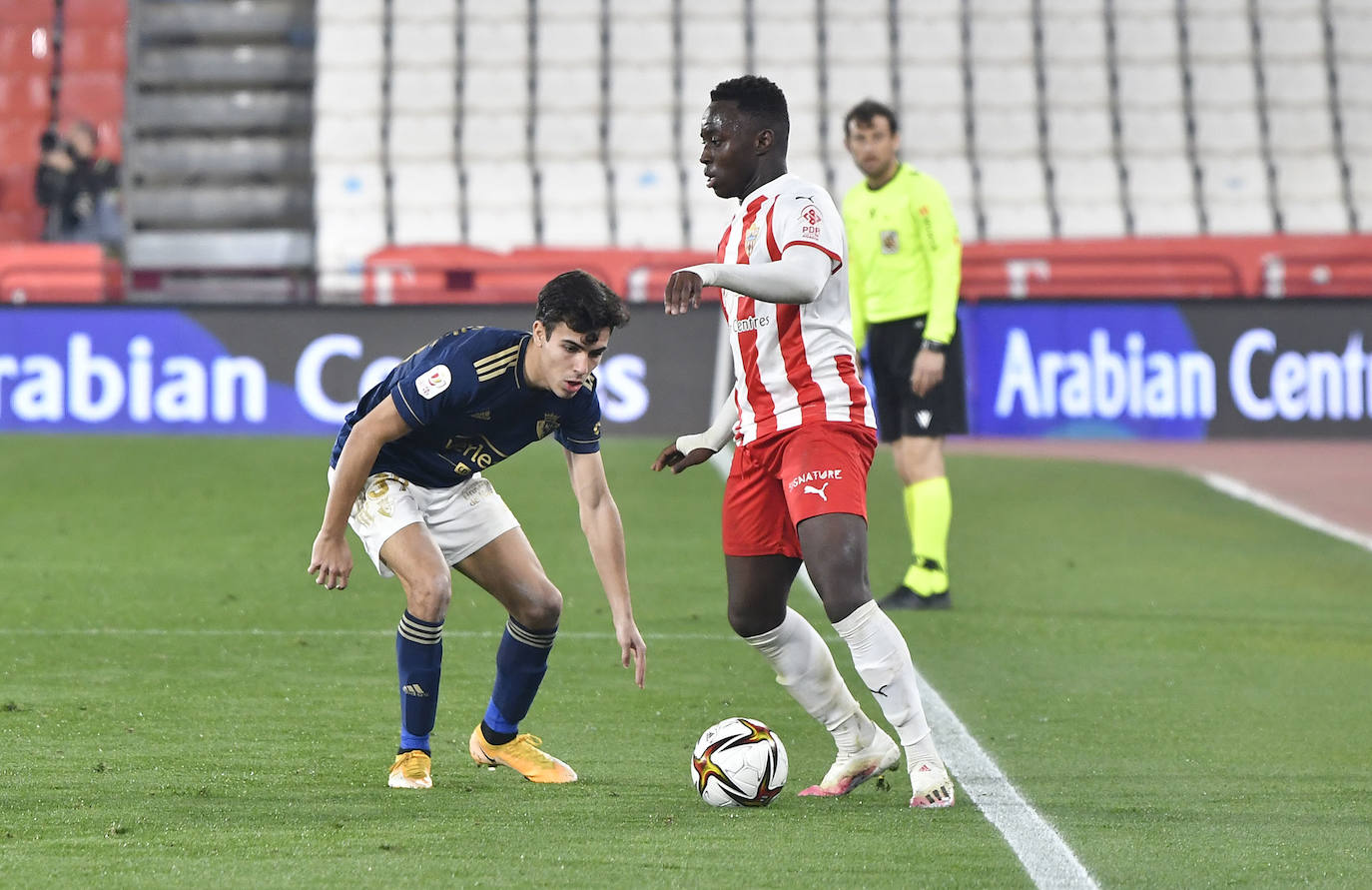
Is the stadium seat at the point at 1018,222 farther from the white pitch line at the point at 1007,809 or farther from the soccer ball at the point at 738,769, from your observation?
→ the soccer ball at the point at 738,769

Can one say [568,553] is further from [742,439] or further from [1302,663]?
[742,439]

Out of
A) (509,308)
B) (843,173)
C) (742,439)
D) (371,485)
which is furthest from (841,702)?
(843,173)

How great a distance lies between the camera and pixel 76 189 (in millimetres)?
20172

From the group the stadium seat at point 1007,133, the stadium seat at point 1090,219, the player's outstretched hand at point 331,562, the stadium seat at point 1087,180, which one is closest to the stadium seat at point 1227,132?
the stadium seat at point 1087,180

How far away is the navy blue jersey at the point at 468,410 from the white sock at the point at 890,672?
963mm

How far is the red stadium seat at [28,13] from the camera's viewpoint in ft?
79.6

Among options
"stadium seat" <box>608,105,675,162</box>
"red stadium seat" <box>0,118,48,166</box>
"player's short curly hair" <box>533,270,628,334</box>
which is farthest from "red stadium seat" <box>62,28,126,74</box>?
"player's short curly hair" <box>533,270,628,334</box>

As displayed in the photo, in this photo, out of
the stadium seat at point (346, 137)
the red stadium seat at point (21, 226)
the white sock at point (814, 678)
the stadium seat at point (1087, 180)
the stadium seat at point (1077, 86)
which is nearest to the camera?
the white sock at point (814, 678)

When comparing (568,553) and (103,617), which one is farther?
(568,553)

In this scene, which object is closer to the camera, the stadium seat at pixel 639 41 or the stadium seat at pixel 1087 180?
the stadium seat at pixel 1087 180

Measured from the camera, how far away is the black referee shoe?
29.6 ft

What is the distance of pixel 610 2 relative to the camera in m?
23.9

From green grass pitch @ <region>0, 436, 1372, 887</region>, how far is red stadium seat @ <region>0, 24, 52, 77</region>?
12441mm

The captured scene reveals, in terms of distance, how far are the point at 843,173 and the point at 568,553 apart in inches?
466
